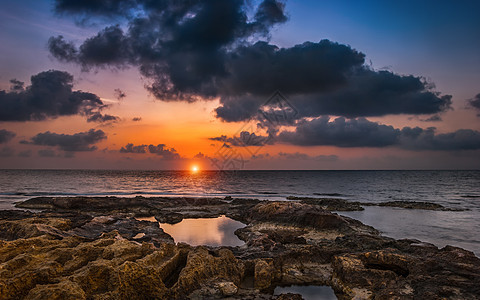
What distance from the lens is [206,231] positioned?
2272 centimetres

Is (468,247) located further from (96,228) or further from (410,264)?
(96,228)

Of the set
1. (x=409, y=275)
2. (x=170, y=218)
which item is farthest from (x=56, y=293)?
(x=170, y=218)

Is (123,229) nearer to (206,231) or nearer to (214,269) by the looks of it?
(206,231)

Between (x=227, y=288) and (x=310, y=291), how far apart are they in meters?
3.47

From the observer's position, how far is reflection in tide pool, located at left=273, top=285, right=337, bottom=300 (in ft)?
33.3

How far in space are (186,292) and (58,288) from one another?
3765mm

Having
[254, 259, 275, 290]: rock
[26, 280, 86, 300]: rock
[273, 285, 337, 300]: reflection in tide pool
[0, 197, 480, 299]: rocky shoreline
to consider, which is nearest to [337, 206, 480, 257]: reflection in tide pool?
[0, 197, 480, 299]: rocky shoreline

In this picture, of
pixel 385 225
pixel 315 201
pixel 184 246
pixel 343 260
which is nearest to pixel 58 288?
pixel 184 246

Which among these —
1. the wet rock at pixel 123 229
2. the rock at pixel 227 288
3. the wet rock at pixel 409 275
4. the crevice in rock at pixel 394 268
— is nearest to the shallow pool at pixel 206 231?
the wet rock at pixel 123 229

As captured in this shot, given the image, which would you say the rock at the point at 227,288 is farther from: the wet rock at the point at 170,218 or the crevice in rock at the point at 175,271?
the wet rock at the point at 170,218

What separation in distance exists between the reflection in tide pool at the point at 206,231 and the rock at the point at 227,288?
9020 millimetres

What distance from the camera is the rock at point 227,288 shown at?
30.6 feet

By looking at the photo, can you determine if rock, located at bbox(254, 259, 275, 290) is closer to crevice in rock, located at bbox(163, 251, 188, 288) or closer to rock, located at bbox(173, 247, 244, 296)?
rock, located at bbox(173, 247, 244, 296)

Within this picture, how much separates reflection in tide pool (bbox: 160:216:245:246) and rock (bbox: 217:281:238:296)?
9.02 metres
